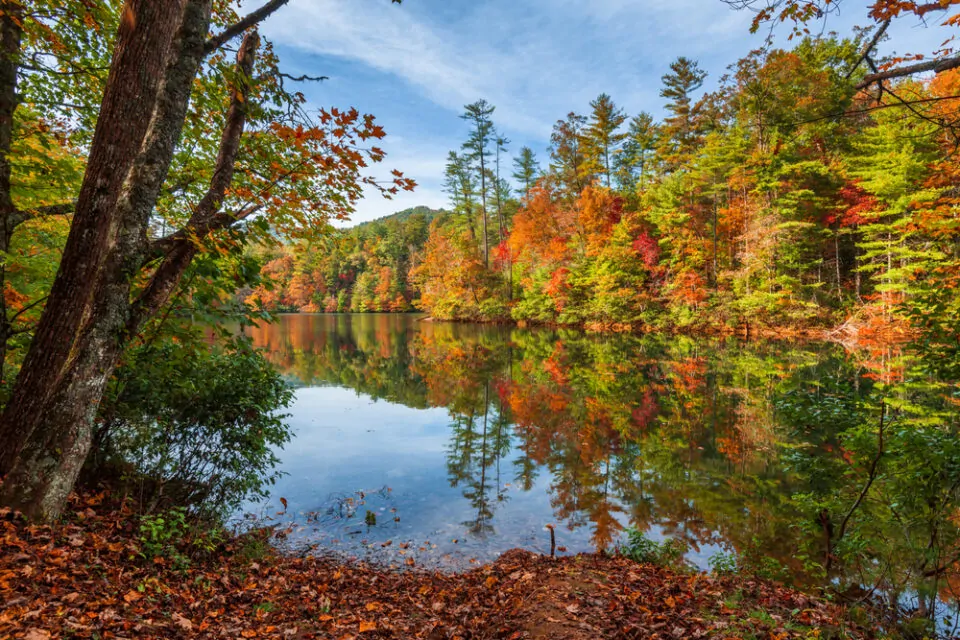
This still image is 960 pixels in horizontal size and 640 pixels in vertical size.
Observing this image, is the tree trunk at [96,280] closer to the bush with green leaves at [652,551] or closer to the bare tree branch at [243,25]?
the bare tree branch at [243,25]

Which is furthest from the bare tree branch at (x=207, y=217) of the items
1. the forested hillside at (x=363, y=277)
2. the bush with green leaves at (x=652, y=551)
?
the forested hillside at (x=363, y=277)

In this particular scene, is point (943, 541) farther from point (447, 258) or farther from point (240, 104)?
point (447, 258)

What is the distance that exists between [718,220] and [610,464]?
82.3 feet

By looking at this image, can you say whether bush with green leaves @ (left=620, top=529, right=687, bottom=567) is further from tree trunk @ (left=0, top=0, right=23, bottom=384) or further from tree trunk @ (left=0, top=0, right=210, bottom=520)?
tree trunk @ (left=0, top=0, right=23, bottom=384)

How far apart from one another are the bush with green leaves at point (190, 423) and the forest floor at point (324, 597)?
0.61 meters

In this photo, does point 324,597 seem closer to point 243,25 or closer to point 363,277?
point 243,25

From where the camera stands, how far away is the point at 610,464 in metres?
8.01

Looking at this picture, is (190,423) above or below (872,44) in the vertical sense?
below

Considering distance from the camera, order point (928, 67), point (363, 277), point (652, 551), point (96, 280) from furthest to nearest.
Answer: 1. point (363, 277)
2. point (652, 551)
3. point (96, 280)
4. point (928, 67)

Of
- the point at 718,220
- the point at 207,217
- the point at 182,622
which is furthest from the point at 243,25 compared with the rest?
the point at 718,220

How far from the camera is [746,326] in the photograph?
2528 cm

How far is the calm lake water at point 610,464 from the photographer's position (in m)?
4.04

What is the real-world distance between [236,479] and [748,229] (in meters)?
28.3

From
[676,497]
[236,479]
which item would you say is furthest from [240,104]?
[676,497]
